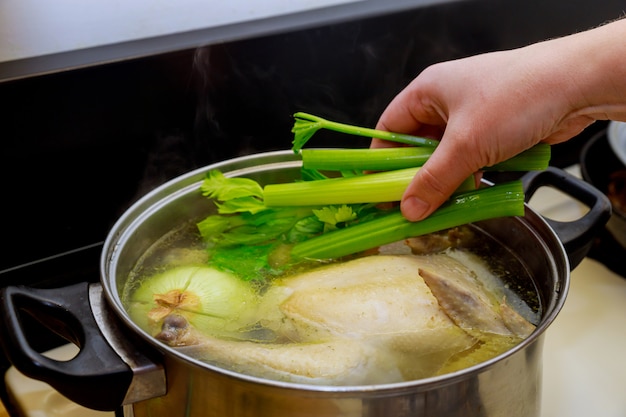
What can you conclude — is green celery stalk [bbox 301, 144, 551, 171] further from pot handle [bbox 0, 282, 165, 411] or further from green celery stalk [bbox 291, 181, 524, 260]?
pot handle [bbox 0, 282, 165, 411]

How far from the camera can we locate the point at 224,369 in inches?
28.0

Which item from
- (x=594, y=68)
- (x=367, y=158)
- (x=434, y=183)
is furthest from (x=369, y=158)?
(x=594, y=68)

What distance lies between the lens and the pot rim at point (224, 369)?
67 centimetres

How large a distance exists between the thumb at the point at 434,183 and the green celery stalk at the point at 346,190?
0.03 meters

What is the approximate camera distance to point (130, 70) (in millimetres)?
1163

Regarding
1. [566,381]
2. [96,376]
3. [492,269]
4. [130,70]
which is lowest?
[566,381]

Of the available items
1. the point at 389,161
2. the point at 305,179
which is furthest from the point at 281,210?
the point at 389,161

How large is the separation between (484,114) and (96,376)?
0.62m

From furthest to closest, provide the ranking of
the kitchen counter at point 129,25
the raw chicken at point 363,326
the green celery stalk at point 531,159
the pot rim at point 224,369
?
the kitchen counter at point 129,25 → the green celery stalk at point 531,159 → the raw chicken at point 363,326 → the pot rim at point 224,369

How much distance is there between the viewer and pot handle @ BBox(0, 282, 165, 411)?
74cm

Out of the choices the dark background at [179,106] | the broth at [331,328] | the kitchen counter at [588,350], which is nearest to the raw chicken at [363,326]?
the broth at [331,328]

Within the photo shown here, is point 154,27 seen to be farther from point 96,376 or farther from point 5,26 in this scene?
point 96,376

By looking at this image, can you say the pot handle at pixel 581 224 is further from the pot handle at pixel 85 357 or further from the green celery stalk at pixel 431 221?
the pot handle at pixel 85 357

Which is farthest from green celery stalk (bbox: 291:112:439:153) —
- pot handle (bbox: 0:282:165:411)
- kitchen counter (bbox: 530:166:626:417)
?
kitchen counter (bbox: 530:166:626:417)
